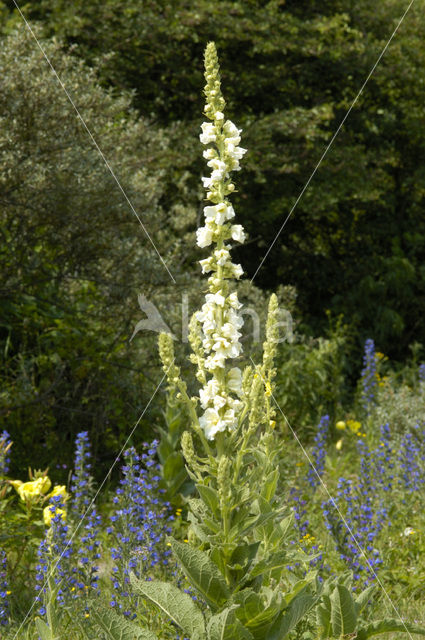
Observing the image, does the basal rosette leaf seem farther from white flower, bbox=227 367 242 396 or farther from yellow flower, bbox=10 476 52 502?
yellow flower, bbox=10 476 52 502

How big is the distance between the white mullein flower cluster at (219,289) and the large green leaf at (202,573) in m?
0.31

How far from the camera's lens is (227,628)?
1.99 m

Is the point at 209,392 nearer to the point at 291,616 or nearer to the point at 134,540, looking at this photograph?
the point at 291,616

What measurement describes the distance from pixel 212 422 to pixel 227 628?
544 millimetres

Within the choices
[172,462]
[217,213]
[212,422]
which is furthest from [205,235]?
[172,462]

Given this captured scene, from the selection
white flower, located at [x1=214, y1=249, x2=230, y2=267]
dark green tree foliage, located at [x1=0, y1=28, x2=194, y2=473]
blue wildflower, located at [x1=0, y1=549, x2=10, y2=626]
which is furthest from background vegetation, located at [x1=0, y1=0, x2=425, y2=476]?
white flower, located at [x1=214, y1=249, x2=230, y2=267]

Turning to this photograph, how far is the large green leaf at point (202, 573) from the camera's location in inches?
78.3

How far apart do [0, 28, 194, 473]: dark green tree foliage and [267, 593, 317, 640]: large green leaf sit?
2665mm

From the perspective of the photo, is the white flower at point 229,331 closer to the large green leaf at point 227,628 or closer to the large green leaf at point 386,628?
the large green leaf at point 227,628

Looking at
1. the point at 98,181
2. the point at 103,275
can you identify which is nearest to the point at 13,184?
the point at 98,181

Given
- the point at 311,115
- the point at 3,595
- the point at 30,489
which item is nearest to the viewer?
the point at 3,595

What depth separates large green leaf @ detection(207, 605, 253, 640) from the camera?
1.94m

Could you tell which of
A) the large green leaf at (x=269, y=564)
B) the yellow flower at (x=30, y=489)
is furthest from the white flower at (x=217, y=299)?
the yellow flower at (x=30, y=489)

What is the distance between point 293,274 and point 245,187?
1415mm
